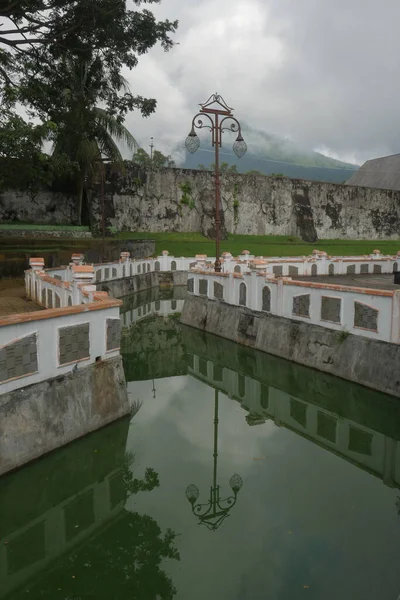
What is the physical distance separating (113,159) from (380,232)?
2872cm

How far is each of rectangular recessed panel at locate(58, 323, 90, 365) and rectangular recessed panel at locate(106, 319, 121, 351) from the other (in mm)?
388

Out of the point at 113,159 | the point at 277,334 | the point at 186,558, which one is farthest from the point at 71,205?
the point at 186,558

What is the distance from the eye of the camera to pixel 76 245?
20578mm

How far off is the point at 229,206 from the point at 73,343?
102ft

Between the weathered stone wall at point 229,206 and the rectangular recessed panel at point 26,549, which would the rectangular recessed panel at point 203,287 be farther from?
the weathered stone wall at point 229,206

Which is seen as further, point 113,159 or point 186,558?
point 113,159

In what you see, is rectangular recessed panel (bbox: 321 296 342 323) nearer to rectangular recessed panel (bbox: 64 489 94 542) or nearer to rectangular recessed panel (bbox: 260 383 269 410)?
rectangular recessed panel (bbox: 260 383 269 410)

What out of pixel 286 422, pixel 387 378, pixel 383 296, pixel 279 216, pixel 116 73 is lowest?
pixel 286 422

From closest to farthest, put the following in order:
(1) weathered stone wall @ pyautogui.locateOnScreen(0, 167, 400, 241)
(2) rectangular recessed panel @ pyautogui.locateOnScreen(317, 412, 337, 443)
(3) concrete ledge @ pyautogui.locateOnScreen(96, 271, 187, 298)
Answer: (2) rectangular recessed panel @ pyautogui.locateOnScreen(317, 412, 337, 443) → (3) concrete ledge @ pyautogui.locateOnScreen(96, 271, 187, 298) → (1) weathered stone wall @ pyautogui.locateOnScreen(0, 167, 400, 241)

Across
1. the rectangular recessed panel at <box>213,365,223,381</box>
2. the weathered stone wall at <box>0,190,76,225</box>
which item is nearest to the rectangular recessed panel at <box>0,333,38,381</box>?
the rectangular recessed panel at <box>213,365,223,381</box>

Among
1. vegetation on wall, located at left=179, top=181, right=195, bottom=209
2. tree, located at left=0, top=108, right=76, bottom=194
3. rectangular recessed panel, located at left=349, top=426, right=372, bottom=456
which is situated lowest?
rectangular recessed panel, located at left=349, top=426, right=372, bottom=456

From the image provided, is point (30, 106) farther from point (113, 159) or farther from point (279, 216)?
point (279, 216)

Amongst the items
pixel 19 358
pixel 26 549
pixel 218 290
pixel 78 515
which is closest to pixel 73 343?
pixel 19 358

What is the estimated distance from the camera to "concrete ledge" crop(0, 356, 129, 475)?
5454 mm
